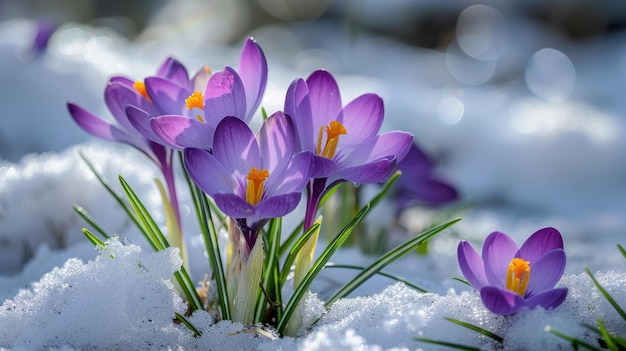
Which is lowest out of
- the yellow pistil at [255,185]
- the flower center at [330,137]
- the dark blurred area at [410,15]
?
the yellow pistil at [255,185]

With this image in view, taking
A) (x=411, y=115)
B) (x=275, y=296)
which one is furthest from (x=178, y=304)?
(x=411, y=115)

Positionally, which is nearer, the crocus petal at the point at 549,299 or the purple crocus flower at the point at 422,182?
the crocus petal at the point at 549,299

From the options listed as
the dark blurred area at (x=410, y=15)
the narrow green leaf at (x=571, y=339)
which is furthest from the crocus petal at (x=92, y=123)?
the dark blurred area at (x=410, y=15)

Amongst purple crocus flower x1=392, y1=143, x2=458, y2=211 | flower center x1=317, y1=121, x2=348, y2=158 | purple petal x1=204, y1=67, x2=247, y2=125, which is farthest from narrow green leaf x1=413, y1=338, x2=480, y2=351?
purple crocus flower x1=392, y1=143, x2=458, y2=211

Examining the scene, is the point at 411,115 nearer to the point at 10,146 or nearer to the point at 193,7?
the point at 10,146

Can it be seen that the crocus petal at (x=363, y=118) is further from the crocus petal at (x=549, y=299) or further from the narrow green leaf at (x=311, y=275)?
the crocus petal at (x=549, y=299)

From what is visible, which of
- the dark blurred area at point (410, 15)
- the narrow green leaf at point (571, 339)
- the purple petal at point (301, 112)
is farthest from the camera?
the dark blurred area at point (410, 15)

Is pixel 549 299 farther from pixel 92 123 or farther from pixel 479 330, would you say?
pixel 92 123

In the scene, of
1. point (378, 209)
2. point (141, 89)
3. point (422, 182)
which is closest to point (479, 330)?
point (141, 89)
